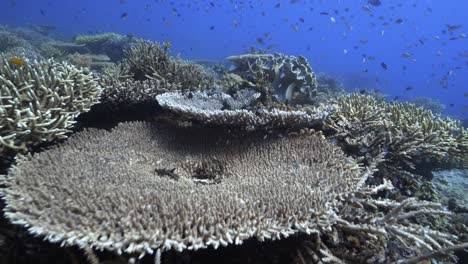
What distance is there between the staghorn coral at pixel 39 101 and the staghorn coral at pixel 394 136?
3932mm

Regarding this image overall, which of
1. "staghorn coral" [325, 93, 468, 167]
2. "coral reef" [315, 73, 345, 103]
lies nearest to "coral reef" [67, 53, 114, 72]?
"coral reef" [315, 73, 345, 103]

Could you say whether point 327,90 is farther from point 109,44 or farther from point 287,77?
point 109,44

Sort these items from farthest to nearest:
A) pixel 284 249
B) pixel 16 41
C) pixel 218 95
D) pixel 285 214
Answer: pixel 16 41
pixel 218 95
pixel 284 249
pixel 285 214

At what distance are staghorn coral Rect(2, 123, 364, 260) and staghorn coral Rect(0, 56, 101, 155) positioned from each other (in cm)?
35

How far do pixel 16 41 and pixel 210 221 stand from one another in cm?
1997

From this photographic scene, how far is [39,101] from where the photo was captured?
4133mm

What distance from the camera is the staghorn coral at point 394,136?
492 cm

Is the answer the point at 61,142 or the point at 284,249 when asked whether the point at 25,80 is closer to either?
the point at 61,142

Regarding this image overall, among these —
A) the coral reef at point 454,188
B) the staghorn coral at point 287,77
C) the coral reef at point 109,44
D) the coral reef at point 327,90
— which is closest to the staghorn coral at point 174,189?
the staghorn coral at point 287,77

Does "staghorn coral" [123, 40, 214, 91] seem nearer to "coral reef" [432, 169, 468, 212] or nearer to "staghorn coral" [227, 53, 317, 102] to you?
"staghorn coral" [227, 53, 317, 102]

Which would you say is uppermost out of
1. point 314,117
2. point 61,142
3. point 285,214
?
point 314,117

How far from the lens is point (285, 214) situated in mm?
2719

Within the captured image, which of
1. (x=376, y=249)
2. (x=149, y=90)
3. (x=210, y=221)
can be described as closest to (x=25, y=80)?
(x=149, y=90)

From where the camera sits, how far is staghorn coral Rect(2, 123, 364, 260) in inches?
94.5
